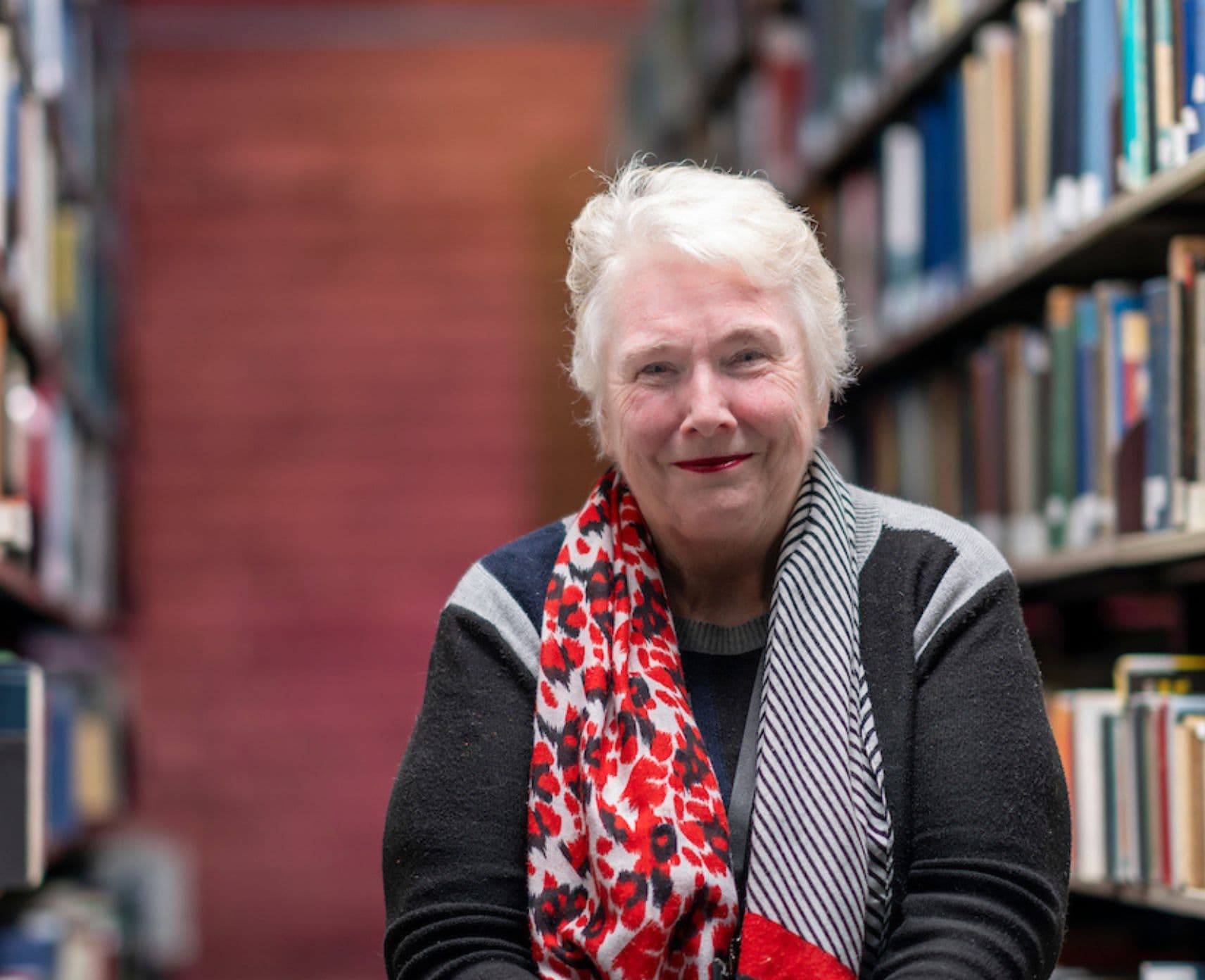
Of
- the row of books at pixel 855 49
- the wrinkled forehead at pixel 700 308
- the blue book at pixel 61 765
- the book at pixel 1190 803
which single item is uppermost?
the row of books at pixel 855 49

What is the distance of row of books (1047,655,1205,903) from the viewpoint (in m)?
1.72

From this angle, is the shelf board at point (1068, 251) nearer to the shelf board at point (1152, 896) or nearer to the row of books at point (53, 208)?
the shelf board at point (1152, 896)

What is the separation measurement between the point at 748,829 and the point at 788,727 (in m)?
0.10

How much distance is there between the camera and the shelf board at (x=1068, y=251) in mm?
1757

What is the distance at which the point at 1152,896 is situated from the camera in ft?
5.97

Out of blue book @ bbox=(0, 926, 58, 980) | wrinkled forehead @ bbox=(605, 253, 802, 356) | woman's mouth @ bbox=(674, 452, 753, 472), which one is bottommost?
blue book @ bbox=(0, 926, 58, 980)

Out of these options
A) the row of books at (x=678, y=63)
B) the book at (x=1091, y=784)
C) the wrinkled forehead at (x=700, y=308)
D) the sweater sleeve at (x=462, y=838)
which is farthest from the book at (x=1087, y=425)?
the row of books at (x=678, y=63)

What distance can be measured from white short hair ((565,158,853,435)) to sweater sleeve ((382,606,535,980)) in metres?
0.34

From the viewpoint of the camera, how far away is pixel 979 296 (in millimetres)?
2465

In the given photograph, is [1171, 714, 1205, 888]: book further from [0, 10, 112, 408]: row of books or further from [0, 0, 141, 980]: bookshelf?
[0, 10, 112, 408]: row of books

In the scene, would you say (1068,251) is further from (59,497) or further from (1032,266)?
(59,497)

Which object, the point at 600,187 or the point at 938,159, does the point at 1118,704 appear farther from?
the point at 938,159

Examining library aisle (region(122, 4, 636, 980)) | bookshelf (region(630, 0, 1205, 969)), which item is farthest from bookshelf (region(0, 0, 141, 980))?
bookshelf (region(630, 0, 1205, 969))

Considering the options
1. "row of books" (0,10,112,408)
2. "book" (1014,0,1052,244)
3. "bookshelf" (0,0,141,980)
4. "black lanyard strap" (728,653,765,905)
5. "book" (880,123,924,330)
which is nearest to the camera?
"black lanyard strap" (728,653,765,905)
